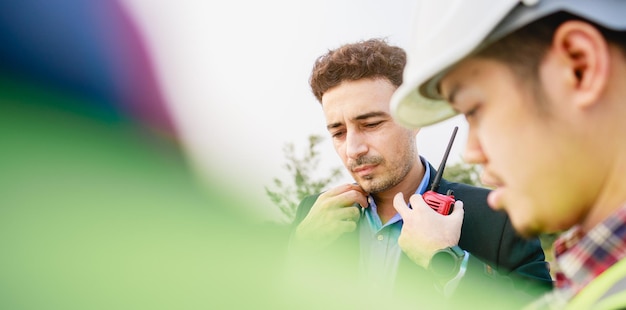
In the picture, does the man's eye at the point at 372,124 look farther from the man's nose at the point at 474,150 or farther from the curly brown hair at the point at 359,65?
the man's nose at the point at 474,150

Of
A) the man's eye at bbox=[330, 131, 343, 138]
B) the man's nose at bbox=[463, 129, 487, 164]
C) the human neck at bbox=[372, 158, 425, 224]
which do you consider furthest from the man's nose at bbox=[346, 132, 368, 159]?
the man's nose at bbox=[463, 129, 487, 164]

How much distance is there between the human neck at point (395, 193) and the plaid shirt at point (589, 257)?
6.07 ft

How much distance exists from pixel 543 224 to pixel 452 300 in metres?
1.16

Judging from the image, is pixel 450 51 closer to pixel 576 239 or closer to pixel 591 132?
pixel 591 132

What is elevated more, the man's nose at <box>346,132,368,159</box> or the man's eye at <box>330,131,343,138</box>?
the man's eye at <box>330,131,343,138</box>

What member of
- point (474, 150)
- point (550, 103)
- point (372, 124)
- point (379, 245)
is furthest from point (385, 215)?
point (550, 103)

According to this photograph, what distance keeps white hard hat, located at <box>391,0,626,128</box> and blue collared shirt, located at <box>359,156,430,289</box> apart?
167 cm

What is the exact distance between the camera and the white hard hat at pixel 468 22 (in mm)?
842

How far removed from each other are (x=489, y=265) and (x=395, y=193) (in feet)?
2.35

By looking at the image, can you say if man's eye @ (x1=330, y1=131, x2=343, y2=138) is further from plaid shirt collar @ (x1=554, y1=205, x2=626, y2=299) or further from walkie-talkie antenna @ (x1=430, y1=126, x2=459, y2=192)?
plaid shirt collar @ (x1=554, y1=205, x2=626, y2=299)

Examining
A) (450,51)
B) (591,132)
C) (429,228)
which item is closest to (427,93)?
(450,51)

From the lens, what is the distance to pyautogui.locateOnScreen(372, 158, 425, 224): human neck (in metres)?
2.85

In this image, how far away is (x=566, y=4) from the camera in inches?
33.4

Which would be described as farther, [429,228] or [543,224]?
[429,228]
